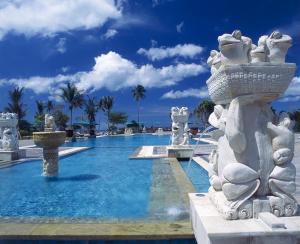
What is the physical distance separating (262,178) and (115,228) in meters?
1.74

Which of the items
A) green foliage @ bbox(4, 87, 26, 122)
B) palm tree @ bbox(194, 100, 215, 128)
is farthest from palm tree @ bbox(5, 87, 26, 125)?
palm tree @ bbox(194, 100, 215, 128)

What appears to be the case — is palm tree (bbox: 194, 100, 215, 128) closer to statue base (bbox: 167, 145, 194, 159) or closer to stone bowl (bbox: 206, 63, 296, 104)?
statue base (bbox: 167, 145, 194, 159)

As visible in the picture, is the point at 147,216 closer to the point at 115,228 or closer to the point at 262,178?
the point at 115,228

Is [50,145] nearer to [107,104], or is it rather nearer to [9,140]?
[9,140]

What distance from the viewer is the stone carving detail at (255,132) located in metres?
2.96

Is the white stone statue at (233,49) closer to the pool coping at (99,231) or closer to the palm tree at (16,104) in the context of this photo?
the pool coping at (99,231)

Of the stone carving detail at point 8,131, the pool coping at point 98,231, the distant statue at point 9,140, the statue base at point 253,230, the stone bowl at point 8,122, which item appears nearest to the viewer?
the statue base at point 253,230

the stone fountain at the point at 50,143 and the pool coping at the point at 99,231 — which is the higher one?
the stone fountain at the point at 50,143

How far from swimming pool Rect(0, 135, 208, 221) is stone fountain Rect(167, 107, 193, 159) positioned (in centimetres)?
260

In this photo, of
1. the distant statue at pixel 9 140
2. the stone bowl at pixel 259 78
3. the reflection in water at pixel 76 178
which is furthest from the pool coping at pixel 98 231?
the distant statue at pixel 9 140

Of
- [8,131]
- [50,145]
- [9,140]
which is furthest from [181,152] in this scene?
[8,131]

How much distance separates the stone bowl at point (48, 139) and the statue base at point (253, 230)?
22.2ft

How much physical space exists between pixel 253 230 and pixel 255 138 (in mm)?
873

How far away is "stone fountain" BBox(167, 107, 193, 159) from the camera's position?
13.5 m
